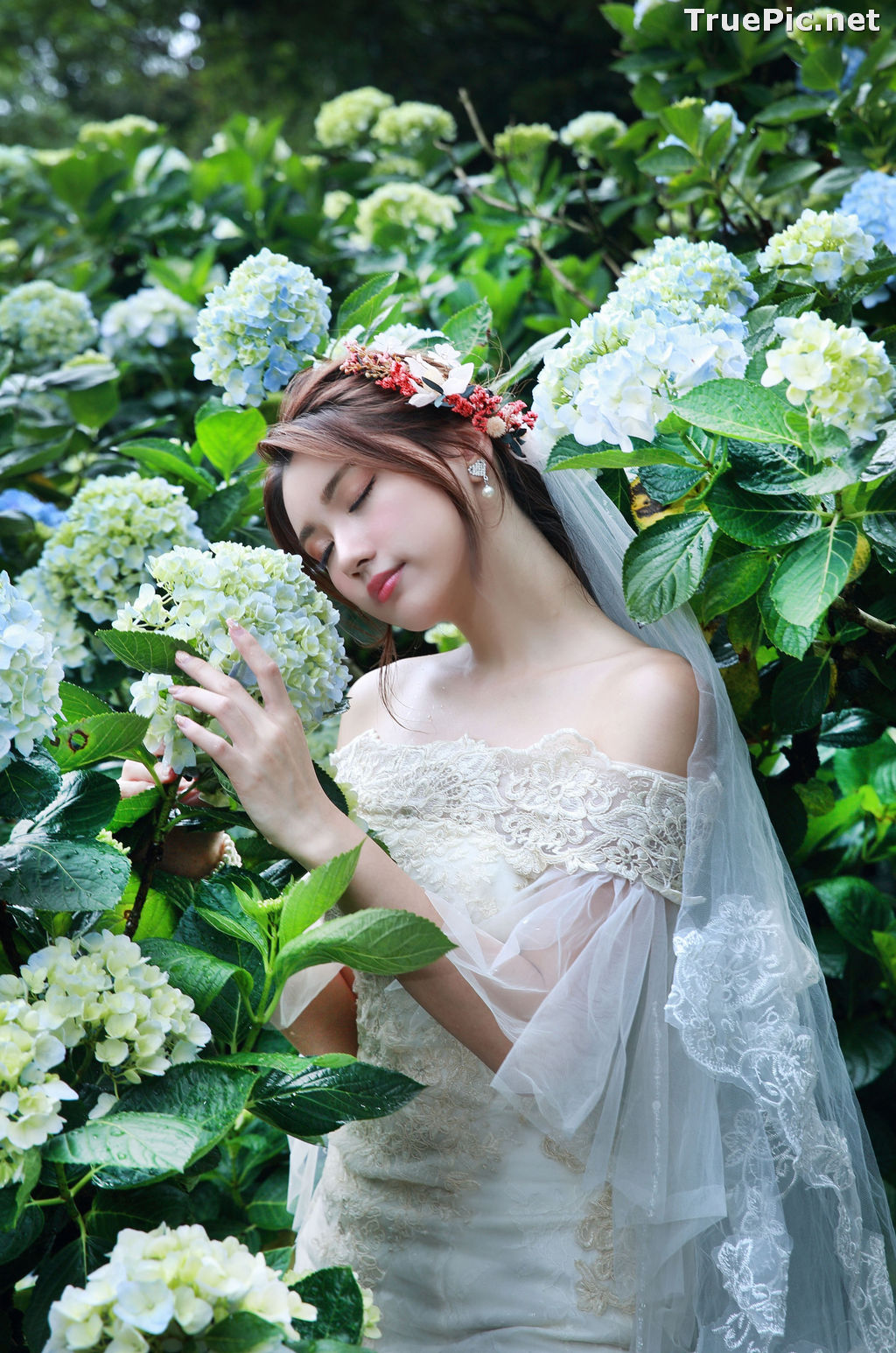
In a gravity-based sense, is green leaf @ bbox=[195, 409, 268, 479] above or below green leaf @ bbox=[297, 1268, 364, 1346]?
above

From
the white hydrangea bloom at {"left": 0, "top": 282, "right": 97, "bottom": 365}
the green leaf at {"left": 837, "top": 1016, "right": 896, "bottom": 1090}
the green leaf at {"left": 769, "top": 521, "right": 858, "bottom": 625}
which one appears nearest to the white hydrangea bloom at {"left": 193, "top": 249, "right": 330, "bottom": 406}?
the green leaf at {"left": 769, "top": 521, "right": 858, "bottom": 625}

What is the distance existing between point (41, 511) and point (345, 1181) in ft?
4.85

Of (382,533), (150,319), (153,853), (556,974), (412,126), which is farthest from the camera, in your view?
(412,126)

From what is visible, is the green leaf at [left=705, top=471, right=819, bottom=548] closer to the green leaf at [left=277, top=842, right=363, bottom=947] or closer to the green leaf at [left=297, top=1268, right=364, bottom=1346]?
the green leaf at [left=277, top=842, right=363, bottom=947]

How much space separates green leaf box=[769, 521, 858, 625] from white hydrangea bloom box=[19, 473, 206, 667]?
1.07 meters

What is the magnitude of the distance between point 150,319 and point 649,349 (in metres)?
1.91

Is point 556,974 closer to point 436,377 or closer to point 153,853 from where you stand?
point 153,853

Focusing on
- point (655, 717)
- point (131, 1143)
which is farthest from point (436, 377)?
point (131, 1143)

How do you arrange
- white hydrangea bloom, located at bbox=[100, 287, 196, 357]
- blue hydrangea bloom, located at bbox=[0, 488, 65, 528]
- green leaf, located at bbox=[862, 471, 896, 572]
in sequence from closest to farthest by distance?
green leaf, located at bbox=[862, 471, 896, 572]
blue hydrangea bloom, located at bbox=[0, 488, 65, 528]
white hydrangea bloom, located at bbox=[100, 287, 196, 357]

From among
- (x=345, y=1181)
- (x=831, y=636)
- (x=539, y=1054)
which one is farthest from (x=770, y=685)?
(x=345, y=1181)

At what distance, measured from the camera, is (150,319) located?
2893 mm

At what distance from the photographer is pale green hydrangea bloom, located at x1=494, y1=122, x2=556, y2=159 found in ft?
10.3

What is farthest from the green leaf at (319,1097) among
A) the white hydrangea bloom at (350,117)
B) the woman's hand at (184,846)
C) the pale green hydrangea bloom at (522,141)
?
the white hydrangea bloom at (350,117)

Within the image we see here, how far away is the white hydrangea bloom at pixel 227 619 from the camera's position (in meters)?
1.22
